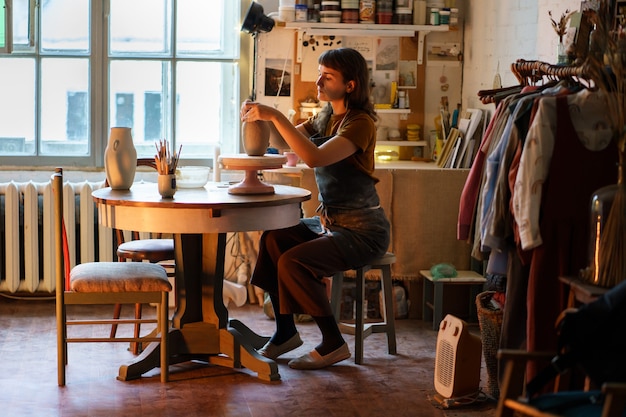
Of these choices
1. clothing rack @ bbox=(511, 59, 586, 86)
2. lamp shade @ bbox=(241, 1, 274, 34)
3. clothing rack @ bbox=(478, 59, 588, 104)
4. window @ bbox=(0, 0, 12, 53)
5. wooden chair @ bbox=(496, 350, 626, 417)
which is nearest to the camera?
wooden chair @ bbox=(496, 350, 626, 417)

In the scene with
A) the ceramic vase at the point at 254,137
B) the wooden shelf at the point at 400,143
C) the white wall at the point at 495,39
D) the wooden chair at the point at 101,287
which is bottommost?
the wooden chair at the point at 101,287

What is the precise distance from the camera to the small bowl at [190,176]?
423cm

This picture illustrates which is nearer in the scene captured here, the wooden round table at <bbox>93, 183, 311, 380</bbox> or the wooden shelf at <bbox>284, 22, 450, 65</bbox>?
the wooden round table at <bbox>93, 183, 311, 380</bbox>

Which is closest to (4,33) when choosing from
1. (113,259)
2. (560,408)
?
(113,259)

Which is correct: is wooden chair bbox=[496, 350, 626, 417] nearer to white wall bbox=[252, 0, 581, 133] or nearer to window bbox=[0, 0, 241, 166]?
white wall bbox=[252, 0, 581, 133]

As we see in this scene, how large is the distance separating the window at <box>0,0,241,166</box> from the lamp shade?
0.83 feet

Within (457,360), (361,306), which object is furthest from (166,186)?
(457,360)

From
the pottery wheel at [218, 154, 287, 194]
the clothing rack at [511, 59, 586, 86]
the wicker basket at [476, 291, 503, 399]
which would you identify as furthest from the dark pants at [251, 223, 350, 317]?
the clothing rack at [511, 59, 586, 86]

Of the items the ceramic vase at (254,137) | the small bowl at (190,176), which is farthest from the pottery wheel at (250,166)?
the small bowl at (190,176)

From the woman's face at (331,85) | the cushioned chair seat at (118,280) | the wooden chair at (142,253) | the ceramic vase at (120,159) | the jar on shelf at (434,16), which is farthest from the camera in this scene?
the jar on shelf at (434,16)

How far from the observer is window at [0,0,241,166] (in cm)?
561

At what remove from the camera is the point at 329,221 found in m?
4.30

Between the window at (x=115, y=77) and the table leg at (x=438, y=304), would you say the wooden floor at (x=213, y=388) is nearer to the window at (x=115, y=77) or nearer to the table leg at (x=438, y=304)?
the table leg at (x=438, y=304)

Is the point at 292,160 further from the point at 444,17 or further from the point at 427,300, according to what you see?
the point at 444,17
